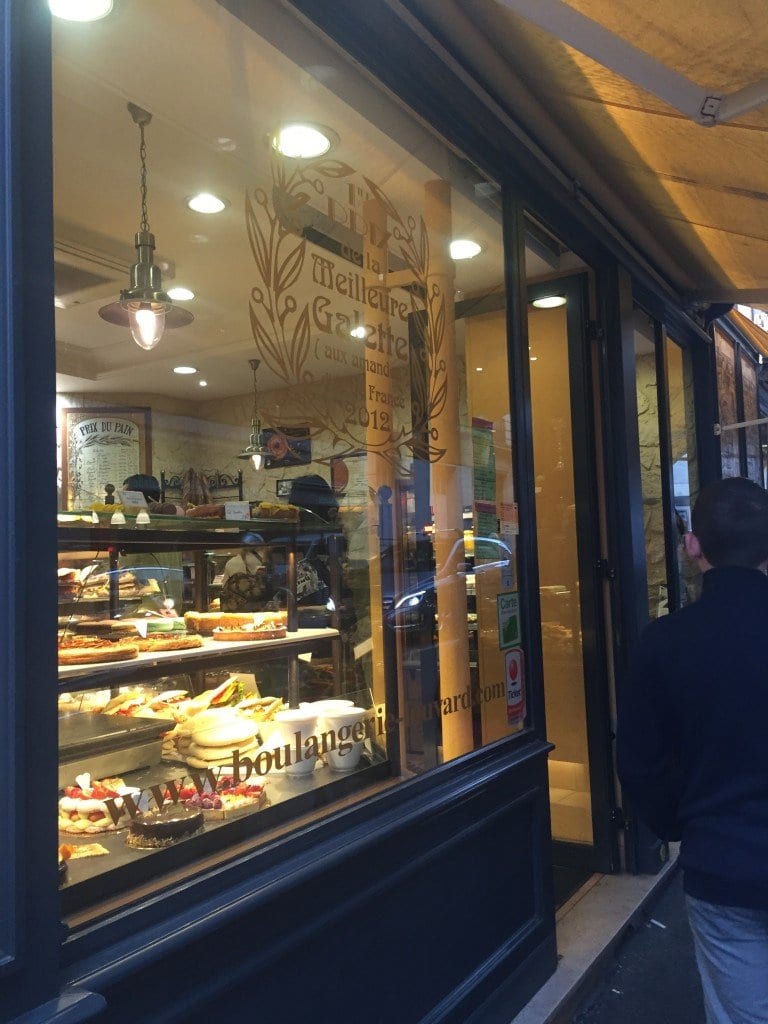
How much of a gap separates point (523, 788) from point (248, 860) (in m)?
1.39

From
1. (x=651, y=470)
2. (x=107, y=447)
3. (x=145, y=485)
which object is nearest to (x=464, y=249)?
(x=145, y=485)

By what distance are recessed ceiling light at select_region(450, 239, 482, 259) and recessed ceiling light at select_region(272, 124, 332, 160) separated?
661mm

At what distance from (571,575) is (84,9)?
3059mm

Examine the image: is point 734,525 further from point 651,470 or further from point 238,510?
point 651,470

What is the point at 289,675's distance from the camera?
8.07 feet

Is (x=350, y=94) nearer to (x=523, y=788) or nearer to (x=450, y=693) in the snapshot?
(x=450, y=693)

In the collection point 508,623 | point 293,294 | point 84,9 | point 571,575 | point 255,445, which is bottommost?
point 508,623

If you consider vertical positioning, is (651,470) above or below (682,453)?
below

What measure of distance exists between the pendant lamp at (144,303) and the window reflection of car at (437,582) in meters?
1.62

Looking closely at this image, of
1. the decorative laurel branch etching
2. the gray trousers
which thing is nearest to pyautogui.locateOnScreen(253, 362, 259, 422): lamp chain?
the decorative laurel branch etching

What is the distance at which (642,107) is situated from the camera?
278cm

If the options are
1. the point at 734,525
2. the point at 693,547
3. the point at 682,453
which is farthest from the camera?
the point at 682,453

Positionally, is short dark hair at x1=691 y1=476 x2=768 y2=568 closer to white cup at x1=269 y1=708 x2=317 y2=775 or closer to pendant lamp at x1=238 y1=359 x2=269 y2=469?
white cup at x1=269 y1=708 x2=317 y2=775

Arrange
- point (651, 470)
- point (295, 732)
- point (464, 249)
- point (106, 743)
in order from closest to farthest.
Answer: point (106, 743) < point (295, 732) < point (464, 249) < point (651, 470)
